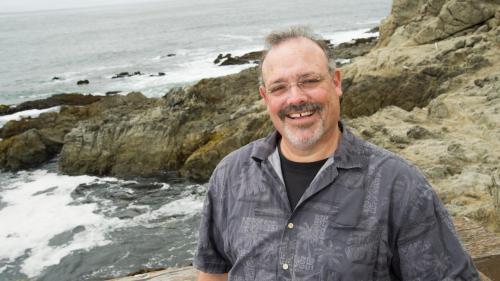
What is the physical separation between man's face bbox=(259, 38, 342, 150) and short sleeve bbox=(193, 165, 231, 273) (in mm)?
569

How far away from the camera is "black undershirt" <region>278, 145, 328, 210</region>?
8.59 feet

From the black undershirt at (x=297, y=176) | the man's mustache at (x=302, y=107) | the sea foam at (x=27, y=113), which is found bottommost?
the sea foam at (x=27, y=113)

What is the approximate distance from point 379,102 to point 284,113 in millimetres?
13790

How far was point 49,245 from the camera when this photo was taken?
13734 millimetres

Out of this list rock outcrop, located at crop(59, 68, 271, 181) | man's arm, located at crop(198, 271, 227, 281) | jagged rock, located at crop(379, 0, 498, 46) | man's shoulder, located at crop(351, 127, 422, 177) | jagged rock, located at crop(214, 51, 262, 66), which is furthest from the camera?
jagged rock, located at crop(214, 51, 262, 66)

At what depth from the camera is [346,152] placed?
2.57 m

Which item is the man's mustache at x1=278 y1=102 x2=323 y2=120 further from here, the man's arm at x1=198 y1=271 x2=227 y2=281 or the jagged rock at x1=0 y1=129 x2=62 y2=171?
the jagged rock at x1=0 y1=129 x2=62 y2=171

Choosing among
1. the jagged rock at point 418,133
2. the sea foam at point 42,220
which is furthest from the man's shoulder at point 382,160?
the sea foam at point 42,220

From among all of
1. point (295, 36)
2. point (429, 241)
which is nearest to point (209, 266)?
point (429, 241)

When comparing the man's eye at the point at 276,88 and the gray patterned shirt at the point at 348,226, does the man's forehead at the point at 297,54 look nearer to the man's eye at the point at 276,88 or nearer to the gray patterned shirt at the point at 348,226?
the man's eye at the point at 276,88

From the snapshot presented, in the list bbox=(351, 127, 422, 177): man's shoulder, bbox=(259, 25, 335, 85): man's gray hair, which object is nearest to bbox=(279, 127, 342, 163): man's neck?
bbox=(351, 127, 422, 177): man's shoulder

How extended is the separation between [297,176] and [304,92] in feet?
1.60

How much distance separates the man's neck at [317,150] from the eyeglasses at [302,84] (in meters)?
0.30

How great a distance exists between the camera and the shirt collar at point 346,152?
251cm
